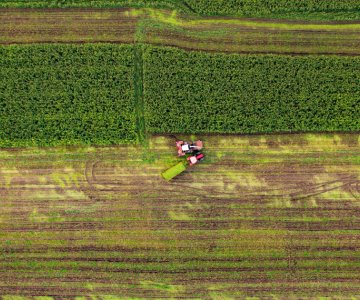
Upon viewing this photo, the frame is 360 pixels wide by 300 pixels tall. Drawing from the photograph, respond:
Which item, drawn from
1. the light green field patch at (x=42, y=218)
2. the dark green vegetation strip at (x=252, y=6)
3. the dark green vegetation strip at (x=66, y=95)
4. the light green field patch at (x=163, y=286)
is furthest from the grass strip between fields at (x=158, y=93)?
the light green field patch at (x=163, y=286)

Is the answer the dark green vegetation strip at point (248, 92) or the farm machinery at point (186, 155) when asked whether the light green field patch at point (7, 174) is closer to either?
the dark green vegetation strip at point (248, 92)

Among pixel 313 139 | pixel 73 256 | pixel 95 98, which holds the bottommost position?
pixel 73 256

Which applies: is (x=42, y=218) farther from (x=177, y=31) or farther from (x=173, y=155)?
(x=177, y=31)

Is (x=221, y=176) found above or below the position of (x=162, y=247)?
above

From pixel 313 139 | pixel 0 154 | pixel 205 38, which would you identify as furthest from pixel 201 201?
pixel 0 154

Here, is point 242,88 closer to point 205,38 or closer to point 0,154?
point 205,38

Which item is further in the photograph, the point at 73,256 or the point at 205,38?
the point at 205,38

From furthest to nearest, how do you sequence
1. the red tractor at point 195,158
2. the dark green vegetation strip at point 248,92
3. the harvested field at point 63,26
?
1. the harvested field at point 63,26
2. the dark green vegetation strip at point 248,92
3. the red tractor at point 195,158

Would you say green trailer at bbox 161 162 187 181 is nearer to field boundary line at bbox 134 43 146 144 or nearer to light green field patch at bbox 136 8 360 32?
field boundary line at bbox 134 43 146 144
